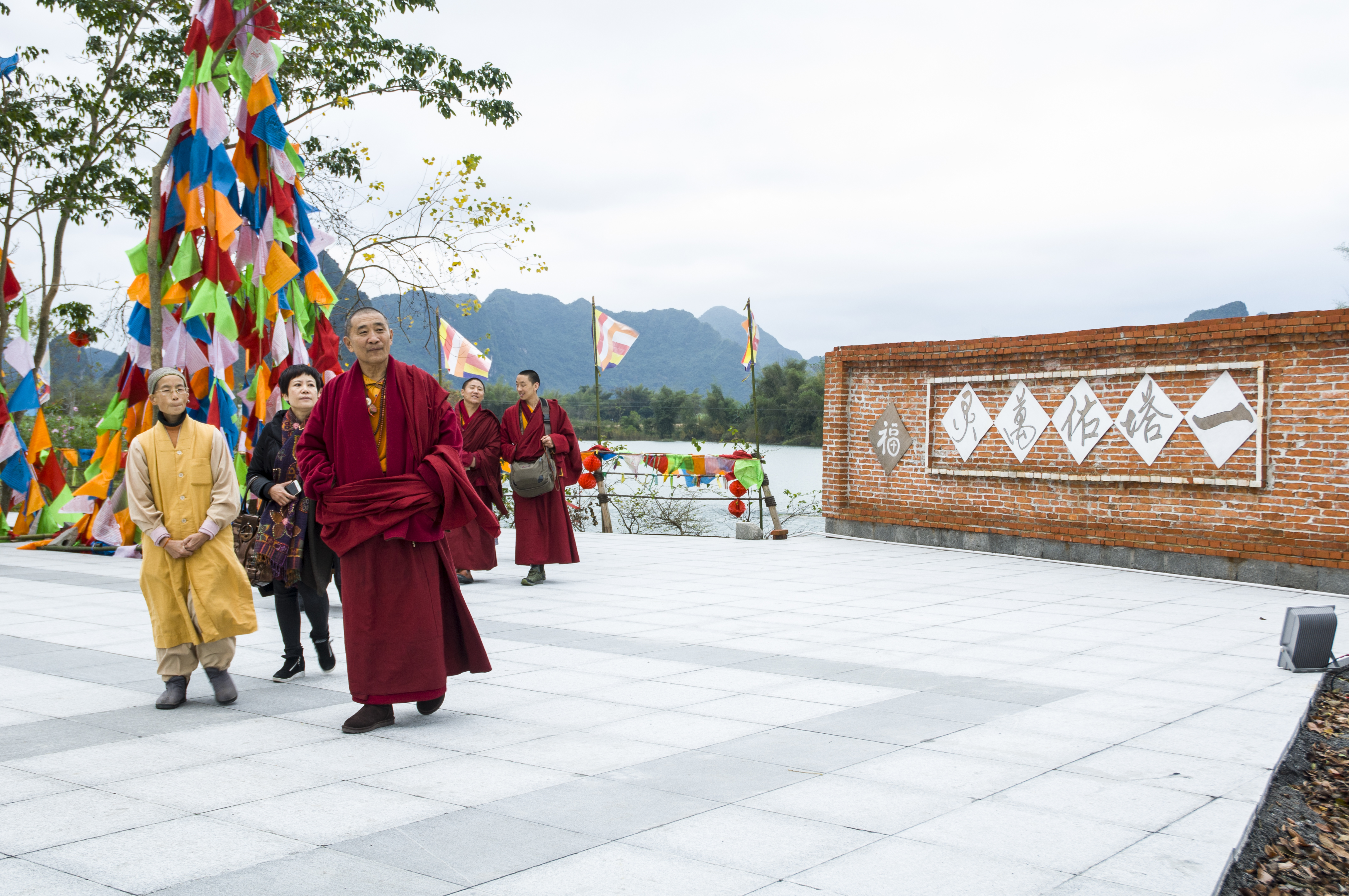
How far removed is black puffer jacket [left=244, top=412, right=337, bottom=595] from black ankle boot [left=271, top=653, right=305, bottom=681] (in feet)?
1.14

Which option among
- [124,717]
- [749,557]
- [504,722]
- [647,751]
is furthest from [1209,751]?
[749,557]

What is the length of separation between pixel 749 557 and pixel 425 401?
7014 mm

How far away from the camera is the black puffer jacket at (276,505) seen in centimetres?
532

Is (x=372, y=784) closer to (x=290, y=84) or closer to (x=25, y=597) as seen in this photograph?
(x=25, y=597)

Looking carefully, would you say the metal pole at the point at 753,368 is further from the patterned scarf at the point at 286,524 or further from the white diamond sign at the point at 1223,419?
the patterned scarf at the point at 286,524

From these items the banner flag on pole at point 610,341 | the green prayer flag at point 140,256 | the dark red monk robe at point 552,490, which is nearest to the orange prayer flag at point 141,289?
the green prayer flag at point 140,256

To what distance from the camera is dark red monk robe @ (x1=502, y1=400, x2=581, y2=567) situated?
8.88 meters

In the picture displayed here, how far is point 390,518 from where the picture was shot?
430cm

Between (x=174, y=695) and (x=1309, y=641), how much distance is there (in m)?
5.26

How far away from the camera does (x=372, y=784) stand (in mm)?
3619

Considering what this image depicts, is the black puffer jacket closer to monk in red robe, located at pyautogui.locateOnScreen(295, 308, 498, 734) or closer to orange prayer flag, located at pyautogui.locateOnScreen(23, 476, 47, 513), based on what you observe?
monk in red robe, located at pyautogui.locateOnScreen(295, 308, 498, 734)

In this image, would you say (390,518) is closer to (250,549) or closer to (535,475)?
(250,549)

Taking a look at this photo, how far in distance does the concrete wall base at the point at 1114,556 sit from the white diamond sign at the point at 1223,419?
86 cm

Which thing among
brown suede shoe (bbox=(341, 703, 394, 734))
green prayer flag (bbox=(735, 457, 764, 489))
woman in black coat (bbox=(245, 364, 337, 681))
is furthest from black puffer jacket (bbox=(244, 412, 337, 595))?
green prayer flag (bbox=(735, 457, 764, 489))
